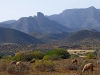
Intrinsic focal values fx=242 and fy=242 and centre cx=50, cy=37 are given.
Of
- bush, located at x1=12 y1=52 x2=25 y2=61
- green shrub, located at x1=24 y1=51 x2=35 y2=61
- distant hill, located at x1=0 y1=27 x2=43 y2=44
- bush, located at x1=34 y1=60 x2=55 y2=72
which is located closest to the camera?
bush, located at x1=34 y1=60 x2=55 y2=72

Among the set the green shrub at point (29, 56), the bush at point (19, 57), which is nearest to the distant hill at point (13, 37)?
the green shrub at point (29, 56)

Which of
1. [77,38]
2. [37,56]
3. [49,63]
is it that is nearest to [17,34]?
[77,38]

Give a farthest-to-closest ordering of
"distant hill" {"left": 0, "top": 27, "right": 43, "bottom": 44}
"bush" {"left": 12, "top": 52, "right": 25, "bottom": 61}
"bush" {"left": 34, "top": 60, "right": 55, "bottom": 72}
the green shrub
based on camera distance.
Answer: "distant hill" {"left": 0, "top": 27, "right": 43, "bottom": 44}
the green shrub
"bush" {"left": 12, "top": 52, "right": 25, "bottom": 61}
"bush" {"left": 34, "top": 60, "right": 55, "bottom": 72}

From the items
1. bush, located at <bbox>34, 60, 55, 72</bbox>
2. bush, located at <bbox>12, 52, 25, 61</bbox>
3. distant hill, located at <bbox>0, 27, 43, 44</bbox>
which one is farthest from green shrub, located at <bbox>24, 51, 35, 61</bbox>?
distant hill, located at <bbox>0, 27, 43, 44</bbox>

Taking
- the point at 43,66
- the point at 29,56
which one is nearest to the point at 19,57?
the point at 29,56

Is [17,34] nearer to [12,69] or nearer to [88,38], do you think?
[88,38]

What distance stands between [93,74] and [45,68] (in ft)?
18.4

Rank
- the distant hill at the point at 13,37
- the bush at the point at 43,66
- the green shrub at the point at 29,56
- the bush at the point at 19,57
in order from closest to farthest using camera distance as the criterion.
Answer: the bush at the point at 43,66, the bush at the point at 19,57, the green shrub at the point at 29,56, the distant hill at the point at 13,37

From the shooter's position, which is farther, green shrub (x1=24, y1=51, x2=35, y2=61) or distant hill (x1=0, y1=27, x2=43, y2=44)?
distant hill (x1=0, y1=27, x2=43, y2=44)

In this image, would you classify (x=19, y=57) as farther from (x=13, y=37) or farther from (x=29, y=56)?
(x=13, y=37)

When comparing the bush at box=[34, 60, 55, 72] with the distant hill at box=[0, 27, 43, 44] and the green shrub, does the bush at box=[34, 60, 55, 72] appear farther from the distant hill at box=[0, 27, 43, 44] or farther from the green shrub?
the distant hill at box=[0, 27, 43, 44]

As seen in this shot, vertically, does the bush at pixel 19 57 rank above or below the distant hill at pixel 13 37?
below

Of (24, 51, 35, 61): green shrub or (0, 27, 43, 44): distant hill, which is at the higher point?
(0, 27, 43, 44): distant hill

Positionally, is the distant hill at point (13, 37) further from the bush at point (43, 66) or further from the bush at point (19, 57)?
the bush at point (43, 66)
